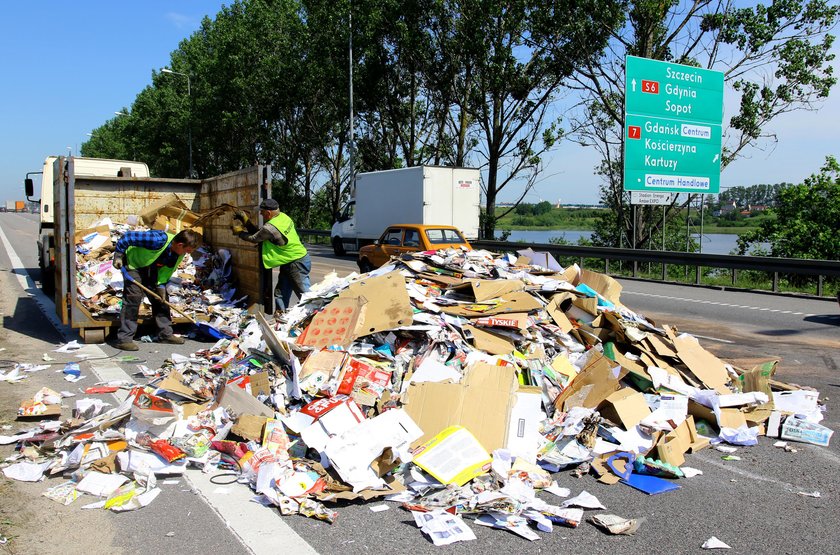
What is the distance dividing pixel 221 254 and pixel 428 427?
6.72 m

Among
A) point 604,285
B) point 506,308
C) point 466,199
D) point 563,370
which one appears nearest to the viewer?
point 563,370

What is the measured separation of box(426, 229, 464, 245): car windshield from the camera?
52.3 ft

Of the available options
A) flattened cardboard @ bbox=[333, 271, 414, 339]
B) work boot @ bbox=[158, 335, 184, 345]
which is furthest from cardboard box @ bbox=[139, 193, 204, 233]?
flattened cardboard @ bbox=[333, 271, 414, 339]

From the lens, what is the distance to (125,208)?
1044cm

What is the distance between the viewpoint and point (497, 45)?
27188 mm

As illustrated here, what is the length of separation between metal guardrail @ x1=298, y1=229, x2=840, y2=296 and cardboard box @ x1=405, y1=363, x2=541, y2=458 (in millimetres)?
12372

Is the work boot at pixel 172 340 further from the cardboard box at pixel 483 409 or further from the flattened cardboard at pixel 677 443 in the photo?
the flattened cardboard at pixel 677 443

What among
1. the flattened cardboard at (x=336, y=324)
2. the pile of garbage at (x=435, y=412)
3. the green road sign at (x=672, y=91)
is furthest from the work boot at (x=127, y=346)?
the green road sign at (x=672, y=91)

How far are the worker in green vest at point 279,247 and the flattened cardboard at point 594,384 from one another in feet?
14.3

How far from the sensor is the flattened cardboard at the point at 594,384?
5.34 metres

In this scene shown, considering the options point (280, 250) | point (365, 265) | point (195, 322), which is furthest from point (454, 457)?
point (365, 265)

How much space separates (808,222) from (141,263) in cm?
1960

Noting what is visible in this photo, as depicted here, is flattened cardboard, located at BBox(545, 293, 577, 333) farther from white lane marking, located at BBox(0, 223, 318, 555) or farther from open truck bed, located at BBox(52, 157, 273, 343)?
open truck bed, located at BBox(52, 157, 273, 343)

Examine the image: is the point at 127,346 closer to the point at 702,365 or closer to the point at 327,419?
the point at 327,419
